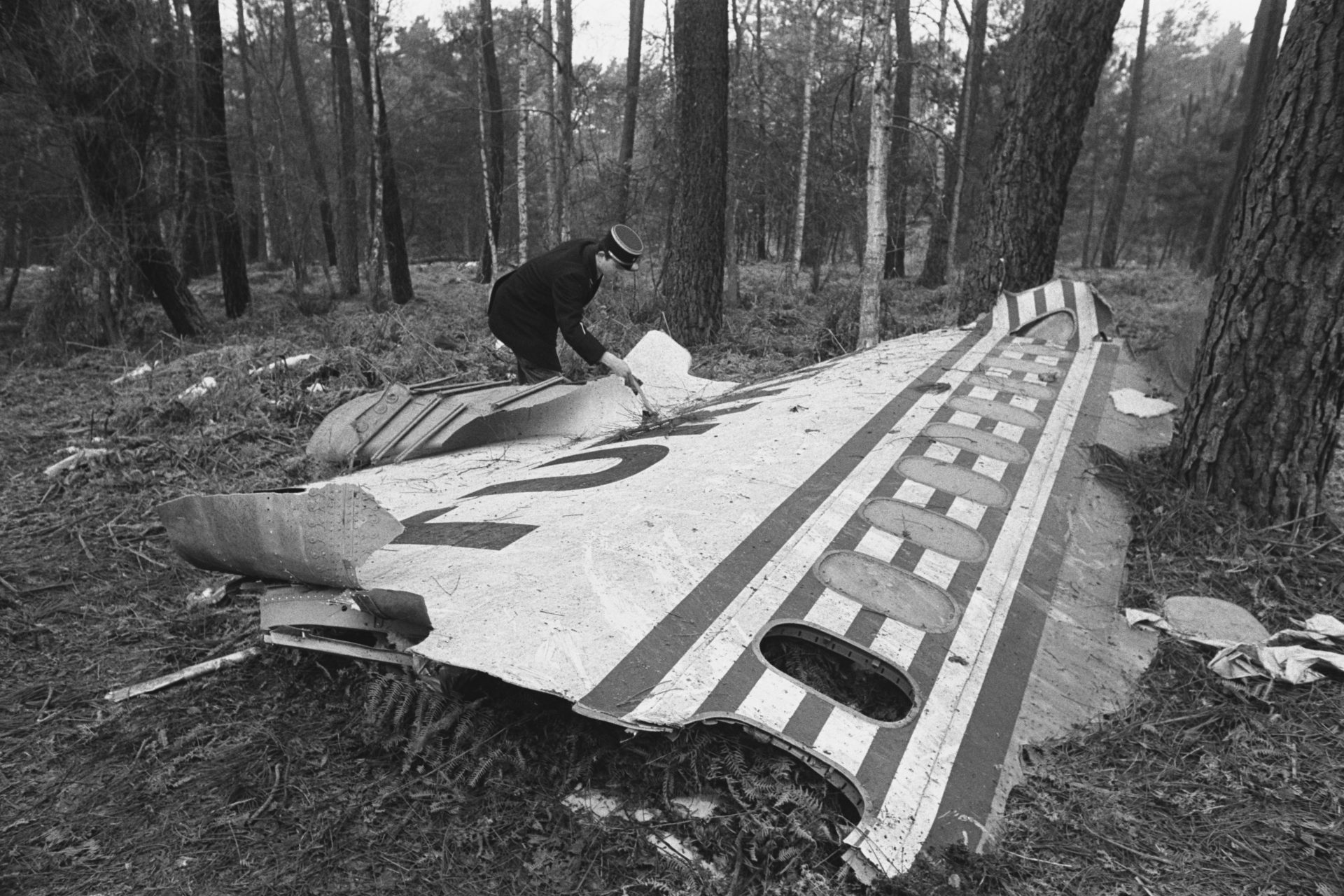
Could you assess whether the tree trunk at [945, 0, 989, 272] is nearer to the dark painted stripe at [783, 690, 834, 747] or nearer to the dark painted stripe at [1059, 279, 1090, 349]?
the dark painted stripe at [1059, 279, 1090, 349]

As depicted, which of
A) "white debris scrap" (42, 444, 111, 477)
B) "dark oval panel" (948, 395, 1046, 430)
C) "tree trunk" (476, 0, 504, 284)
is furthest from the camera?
"tree trunk" (476, 0, 504, 284)

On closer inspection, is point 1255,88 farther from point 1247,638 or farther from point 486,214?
point 1247,638

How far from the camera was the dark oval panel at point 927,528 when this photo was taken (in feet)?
9.82

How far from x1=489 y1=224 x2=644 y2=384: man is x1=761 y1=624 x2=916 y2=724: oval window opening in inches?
94.2

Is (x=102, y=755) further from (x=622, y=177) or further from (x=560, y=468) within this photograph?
(x=622, y=177)

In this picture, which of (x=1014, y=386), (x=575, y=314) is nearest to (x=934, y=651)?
(x=1014, y=386)

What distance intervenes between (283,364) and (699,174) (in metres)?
4.15

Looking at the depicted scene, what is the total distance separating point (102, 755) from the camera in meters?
2.44

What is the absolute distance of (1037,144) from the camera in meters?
6.64

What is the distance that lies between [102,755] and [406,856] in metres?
1.20

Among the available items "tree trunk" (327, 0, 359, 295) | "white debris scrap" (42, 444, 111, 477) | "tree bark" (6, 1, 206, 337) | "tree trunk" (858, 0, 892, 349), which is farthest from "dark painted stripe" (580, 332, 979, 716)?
"tree trunk" (327, 0, 359, 295)

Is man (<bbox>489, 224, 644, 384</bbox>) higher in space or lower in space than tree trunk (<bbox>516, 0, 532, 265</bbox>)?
lower

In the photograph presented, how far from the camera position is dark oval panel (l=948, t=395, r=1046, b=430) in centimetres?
421

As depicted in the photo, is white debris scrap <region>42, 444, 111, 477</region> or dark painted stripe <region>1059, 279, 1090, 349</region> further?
dark painted stripe <region>1059, 279, 1090, 349</region>
